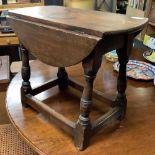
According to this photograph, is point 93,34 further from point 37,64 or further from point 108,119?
point 37,64

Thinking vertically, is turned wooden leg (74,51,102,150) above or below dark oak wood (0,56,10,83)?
above

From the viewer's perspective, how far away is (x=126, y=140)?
82 cm

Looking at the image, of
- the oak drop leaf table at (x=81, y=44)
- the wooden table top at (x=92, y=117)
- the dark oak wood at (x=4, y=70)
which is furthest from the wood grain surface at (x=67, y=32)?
the dark oak wood at (x=4, y=70)

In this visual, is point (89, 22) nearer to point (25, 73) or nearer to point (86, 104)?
point (86, 104)

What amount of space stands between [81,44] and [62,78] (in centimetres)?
51

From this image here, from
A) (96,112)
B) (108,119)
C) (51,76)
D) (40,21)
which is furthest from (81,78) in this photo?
(40,21)

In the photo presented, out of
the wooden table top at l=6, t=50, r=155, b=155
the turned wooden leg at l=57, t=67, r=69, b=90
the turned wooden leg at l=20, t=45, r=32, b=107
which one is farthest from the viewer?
the turned wooden leg at l=57, t=67, r=69, b=90

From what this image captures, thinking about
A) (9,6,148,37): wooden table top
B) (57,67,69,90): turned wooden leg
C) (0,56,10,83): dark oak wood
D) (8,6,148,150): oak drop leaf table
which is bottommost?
(0,56,10,83): dark oak wood

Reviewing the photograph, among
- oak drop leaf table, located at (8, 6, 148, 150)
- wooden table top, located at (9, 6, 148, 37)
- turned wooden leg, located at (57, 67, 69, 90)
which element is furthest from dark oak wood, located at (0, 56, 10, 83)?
wooden table top, located at (9, 6, 148, 37)

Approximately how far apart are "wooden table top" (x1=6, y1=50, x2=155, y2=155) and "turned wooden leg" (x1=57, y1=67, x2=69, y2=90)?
4 centimetres

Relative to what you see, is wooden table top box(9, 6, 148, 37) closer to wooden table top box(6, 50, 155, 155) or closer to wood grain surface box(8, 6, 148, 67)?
wood grain surface box(8, 6, 148, 67)

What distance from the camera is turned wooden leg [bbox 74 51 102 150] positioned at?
0.66 m

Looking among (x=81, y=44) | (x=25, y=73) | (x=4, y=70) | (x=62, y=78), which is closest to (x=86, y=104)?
(x=81, y=44)

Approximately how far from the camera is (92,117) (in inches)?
37.1
